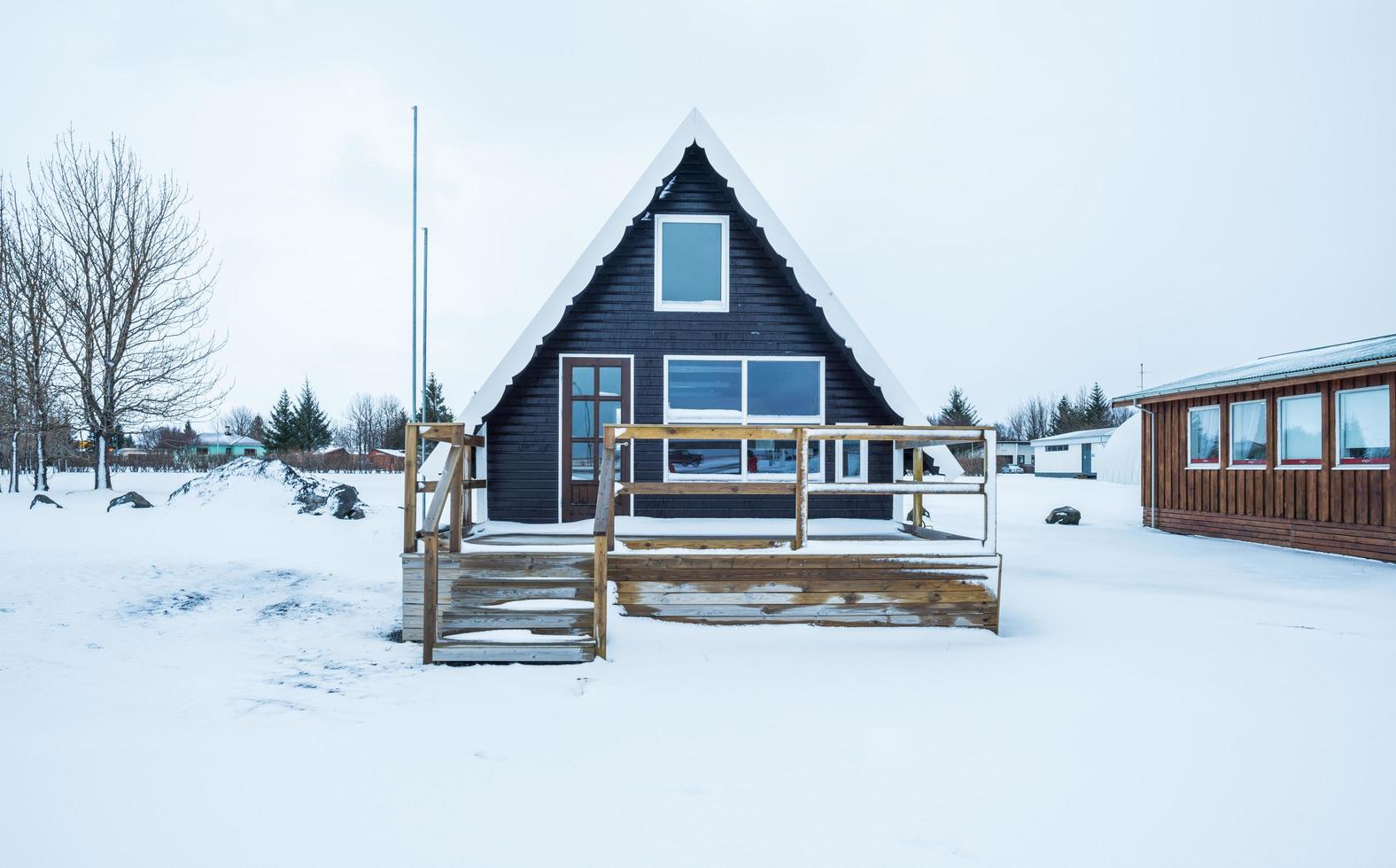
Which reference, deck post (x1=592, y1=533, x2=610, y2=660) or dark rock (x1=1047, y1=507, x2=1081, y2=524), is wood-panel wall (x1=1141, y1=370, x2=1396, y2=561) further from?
deck post (x1=592, y1=533, x2=610, y2=660)

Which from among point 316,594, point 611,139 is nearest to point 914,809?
point 316,594

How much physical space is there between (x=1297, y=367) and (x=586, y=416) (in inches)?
484

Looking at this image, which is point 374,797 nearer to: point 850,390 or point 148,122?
point 850,390

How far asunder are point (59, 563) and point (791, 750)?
31.1 feet

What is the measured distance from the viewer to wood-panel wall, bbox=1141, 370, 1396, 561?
36.7 feet

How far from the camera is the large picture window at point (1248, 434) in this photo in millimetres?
13391

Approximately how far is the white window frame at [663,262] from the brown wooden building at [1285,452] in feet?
31.7

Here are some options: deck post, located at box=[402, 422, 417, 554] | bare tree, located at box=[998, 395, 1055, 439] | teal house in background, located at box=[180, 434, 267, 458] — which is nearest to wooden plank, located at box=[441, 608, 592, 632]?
deck post, located at box=[402, 422, 417, 554]

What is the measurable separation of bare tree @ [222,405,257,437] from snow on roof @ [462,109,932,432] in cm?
9592

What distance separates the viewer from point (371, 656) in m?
5.88

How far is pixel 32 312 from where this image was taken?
18500 millimetres

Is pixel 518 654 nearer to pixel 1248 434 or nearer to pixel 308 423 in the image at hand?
pixel 1248 434

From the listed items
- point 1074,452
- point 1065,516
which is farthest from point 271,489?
point 1074,452

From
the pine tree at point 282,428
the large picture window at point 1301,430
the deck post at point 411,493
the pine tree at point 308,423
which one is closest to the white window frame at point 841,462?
the deck post at point 411,493
